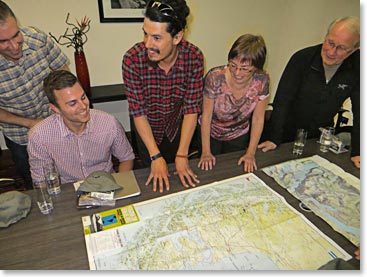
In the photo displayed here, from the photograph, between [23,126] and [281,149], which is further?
[23,126]

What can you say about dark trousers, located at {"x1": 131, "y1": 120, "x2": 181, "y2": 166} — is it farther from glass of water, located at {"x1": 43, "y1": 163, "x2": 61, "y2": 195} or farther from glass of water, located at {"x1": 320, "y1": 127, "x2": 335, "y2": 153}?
glass of water, located at {"x1": 320, "y1": 127, "x2": 335, "y2": 153}

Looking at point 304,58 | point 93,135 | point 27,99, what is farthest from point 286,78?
point 27,99

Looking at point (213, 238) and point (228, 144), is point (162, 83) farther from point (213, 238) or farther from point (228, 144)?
point (213, 238)

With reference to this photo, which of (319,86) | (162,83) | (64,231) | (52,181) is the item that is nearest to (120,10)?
(162,83)

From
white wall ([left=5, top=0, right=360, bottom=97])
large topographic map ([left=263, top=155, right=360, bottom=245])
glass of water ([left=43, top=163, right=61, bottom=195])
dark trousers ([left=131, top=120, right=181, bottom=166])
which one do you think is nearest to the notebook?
glass of water ([left=43, top=163, right=61, bottom=195])

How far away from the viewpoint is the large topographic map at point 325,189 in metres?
1.00

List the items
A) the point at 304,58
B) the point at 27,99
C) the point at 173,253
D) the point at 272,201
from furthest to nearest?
the point at 27,99 < the point at 304,58 < the point at 272,201 < the point at 173,253

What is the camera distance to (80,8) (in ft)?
8.37

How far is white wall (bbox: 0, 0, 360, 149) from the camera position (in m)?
2.50

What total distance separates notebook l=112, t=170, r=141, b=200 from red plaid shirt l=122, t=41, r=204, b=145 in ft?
1.10

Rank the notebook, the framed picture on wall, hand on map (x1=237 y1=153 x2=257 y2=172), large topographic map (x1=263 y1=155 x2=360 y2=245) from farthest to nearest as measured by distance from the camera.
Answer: the framed picture on wall
hand on map (x1=237 y1=153 x2=257 y2=172)
the notebook
large topographic map (x1=263 y1=155 x2=360 y2=245)

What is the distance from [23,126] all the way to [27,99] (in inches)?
6.5

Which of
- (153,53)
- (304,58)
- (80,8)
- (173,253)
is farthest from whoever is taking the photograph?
(80,8)

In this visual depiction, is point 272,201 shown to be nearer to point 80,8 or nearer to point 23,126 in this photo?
point 23,126
